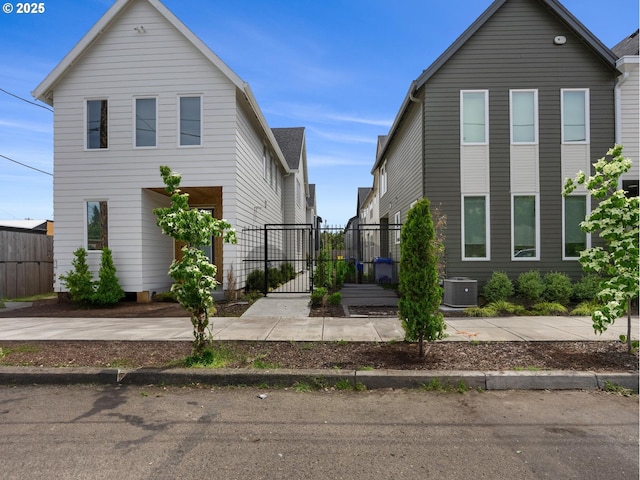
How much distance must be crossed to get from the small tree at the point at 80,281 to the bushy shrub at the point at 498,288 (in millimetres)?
10209

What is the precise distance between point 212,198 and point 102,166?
3.60 metres

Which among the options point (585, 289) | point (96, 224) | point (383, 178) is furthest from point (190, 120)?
point (585, 289)

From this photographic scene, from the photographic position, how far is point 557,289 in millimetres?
9492

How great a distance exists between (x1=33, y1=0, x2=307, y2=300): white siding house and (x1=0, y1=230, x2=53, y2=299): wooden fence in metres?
2.75

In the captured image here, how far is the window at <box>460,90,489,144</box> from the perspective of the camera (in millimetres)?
10312

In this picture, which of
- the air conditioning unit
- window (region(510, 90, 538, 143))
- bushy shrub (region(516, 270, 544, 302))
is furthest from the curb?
window (region(510, 90, 538, 143))

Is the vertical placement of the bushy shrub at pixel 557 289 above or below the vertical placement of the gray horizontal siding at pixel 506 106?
below

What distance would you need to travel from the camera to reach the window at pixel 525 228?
33.4 ft

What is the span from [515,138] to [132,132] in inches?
411

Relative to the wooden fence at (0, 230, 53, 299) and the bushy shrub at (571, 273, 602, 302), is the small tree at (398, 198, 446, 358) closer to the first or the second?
the bushy shrub at (571, 273, 602, 302)

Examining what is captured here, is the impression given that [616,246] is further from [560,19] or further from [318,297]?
[560,19]

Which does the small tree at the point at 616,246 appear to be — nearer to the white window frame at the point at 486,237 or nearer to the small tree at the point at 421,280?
the small tree at the point at 421,280

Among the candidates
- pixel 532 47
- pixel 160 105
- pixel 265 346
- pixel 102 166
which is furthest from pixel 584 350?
Answer: pixel 102 166

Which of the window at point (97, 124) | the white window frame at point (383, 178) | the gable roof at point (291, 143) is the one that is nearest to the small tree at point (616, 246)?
the window at point (97, 124)
